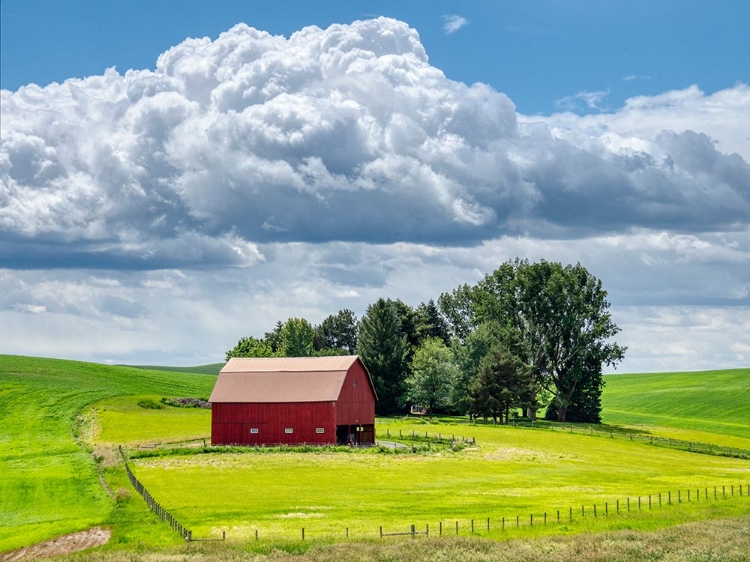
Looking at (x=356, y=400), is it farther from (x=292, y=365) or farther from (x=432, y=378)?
(x=432, y=378)

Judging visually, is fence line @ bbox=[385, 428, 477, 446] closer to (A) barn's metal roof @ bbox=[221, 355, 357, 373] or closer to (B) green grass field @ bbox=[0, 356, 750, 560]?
(B) green grass field @ bbox=[0, 356, 750, 560]

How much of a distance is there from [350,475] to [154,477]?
13516 millimetres

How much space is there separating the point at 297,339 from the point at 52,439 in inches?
3121

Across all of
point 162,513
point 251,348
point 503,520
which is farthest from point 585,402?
point 162,513

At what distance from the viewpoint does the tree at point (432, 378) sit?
123250 mm

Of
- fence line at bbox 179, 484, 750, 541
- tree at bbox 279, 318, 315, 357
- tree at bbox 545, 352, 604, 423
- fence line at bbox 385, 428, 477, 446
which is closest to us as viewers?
fence line at bbox 179, 484, 750, 541

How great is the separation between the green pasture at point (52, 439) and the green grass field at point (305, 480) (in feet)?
0.62

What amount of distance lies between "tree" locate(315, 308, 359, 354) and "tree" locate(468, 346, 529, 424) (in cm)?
7551

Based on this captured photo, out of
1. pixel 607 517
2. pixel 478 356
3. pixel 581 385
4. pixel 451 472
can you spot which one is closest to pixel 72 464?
pixel 451 472

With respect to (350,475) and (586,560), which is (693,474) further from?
(586,560)

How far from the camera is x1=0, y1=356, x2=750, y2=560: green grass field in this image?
Result: 46375mm

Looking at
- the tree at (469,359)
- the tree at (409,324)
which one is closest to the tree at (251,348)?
the tree at (409,324)

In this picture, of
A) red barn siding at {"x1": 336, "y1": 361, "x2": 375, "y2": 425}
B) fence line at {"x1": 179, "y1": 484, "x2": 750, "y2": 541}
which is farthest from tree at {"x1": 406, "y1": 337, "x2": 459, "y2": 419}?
fence line at {"x1": 179, "y1": 484, "x2": 750, "y2": 541}

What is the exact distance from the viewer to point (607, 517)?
159 feet
